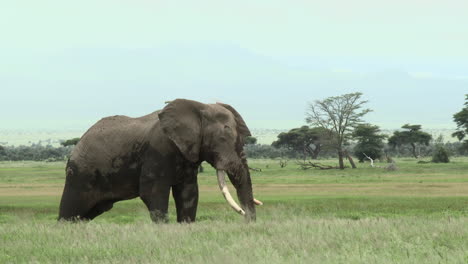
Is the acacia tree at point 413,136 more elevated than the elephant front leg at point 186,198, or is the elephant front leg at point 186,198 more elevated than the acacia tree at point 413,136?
the acacia tree at point 413,136

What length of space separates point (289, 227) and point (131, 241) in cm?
254

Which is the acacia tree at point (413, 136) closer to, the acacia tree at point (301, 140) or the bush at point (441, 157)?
the acacia tree at point (301, 140)

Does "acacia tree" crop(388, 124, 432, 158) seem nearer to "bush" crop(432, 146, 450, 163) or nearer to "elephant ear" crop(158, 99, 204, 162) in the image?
"bush" crop(432, 146, 450, 163)

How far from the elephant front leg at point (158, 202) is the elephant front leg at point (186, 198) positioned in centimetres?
65

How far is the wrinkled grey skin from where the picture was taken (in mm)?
12719

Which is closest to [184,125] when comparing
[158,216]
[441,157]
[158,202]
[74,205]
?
[158,202]

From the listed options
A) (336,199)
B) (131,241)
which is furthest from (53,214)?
(131,241)

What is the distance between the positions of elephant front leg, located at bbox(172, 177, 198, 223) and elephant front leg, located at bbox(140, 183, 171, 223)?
0.65 metres

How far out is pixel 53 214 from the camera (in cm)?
2195

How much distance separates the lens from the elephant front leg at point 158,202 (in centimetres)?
1274

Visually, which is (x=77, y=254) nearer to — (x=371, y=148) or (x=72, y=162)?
(x=72, y=162)

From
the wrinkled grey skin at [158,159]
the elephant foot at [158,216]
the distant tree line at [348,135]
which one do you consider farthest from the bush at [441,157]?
the elephant foot at [158,216]

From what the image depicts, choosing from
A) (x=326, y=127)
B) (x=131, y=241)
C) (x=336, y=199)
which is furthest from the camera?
(x=326, y=127)

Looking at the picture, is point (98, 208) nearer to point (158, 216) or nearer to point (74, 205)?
point (74, 205)
